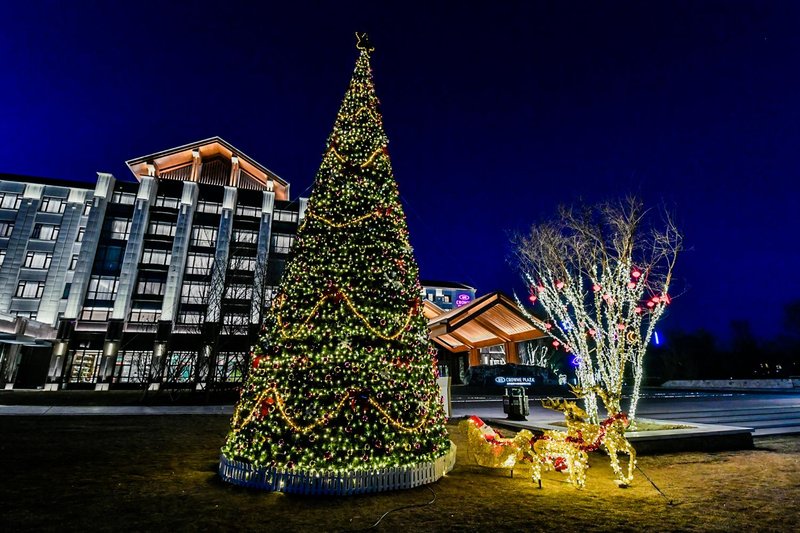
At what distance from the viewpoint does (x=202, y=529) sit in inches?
165

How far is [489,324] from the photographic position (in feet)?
88.5

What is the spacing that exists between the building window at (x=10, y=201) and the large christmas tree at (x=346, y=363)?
159ft

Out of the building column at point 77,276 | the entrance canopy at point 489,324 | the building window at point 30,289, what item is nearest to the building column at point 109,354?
the building column at point 77,276

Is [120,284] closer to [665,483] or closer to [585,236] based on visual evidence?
[585,236]

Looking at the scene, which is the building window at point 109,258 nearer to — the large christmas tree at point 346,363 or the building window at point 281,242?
the building window at point 281,242

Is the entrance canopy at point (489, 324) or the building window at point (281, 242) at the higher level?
the building window at point (281, 242)

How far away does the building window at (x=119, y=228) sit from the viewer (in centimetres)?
3872

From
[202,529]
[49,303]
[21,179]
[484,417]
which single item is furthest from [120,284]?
[202,529]

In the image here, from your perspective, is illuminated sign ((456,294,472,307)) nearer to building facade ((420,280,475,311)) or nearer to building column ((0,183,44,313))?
building facade ((420,280,475,311))

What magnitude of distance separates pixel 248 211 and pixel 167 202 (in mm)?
8280

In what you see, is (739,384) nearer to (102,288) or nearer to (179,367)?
(179,367)

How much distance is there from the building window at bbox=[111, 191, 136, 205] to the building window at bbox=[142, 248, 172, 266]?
591 cm

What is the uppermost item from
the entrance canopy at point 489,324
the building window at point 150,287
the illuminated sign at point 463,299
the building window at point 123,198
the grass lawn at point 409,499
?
the building window at point 123,198

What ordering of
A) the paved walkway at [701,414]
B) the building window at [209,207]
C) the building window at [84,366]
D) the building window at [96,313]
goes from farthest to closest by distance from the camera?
1. the building window at [209,207]
2. the building window at [96,313]
3. the building window at [84,366]
4. the paved walkway at [701,414]
